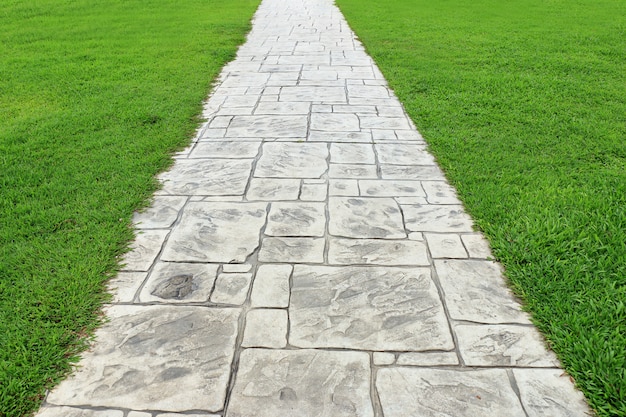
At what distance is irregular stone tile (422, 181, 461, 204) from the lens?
3432 mm

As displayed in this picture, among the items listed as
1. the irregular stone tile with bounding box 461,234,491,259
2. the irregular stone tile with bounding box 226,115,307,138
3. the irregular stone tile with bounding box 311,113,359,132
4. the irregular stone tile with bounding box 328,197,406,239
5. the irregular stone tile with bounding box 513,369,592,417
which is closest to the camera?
the irregular stone tile with bounding box 513,369,592,417

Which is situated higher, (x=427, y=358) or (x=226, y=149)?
(x=226, y=149)

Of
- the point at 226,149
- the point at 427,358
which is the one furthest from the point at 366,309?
the point at 226,149

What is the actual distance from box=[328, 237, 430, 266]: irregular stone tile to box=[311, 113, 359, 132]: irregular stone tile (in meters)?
2.15

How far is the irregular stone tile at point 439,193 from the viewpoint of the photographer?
11.3 ft

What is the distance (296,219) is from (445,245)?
3.19 feet

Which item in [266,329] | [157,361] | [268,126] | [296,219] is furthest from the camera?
[268,126]

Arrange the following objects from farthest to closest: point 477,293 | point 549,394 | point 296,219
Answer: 1. point 296,219
2. point 477,293
3. point 549,394

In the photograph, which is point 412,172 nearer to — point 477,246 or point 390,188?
point 390,188

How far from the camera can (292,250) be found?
2.85m

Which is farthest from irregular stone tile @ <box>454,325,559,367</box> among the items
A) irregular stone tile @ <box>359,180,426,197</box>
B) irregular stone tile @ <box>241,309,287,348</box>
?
irregular stone tile @ <box>359,180,426,197</box>

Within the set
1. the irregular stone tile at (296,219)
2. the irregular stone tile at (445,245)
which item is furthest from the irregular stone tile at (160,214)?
the irregular stone tile at (445,245)

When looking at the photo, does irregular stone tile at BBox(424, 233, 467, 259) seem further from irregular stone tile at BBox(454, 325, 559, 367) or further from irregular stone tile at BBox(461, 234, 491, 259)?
irregular stone tile at BBox(454, 325, 559, 367)

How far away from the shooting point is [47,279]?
8.40 ft
